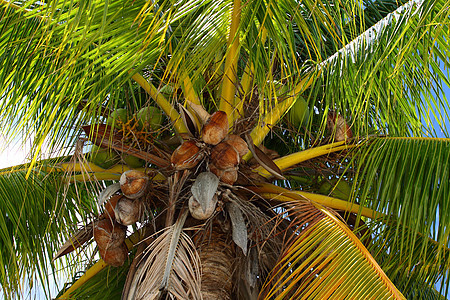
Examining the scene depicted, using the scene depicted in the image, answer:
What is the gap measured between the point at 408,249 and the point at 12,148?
2.25 metres

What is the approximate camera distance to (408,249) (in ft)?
9.25

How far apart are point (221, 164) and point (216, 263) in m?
0.56

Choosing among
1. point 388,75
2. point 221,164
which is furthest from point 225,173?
A: point 388,75

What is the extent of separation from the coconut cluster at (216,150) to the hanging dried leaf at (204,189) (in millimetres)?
90

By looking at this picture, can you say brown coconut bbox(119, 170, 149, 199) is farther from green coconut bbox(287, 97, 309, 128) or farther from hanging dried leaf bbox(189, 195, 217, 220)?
green coconut bbox(287, 97, 309, 128)

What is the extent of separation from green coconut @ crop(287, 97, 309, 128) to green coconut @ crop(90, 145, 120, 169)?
1121 mm

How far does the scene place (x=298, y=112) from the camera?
10.6 feet

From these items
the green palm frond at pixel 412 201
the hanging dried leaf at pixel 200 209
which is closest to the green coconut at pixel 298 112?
the green palm frond at pixel 412 201

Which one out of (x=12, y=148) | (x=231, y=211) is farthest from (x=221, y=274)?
(x=12, y=148)

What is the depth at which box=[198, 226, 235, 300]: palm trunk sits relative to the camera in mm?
2646

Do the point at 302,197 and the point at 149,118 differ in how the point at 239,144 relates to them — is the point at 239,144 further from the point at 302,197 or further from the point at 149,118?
the point at 149,118

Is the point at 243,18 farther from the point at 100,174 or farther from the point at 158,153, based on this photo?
the point at 100,174

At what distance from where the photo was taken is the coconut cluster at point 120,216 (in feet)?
8.51

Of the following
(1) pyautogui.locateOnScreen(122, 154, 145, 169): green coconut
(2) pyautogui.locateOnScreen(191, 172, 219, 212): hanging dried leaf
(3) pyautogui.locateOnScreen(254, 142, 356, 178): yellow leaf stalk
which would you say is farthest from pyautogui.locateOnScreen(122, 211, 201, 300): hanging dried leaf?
(3) pyautogui.locateOnScreen(254, 142, 356, 178): yellow leaf stalk
